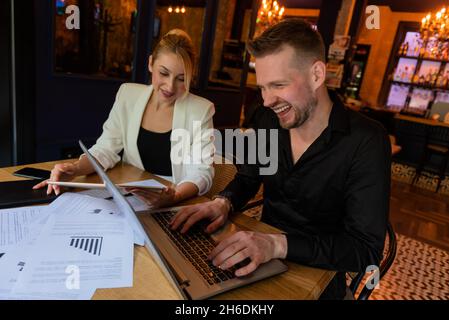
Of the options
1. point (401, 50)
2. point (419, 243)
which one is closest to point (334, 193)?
point (419, 243)

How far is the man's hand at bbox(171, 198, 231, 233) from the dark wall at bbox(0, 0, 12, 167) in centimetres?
235

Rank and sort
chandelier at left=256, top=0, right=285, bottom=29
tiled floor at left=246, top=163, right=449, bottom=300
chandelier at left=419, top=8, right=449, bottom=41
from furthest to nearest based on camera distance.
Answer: chandelier at left=256, top=0, right=285, bottom=29
chandelier at left=419, top=8, right=449, bottom=41
tiled floor at left=246, top=163, right=449, bottom=300

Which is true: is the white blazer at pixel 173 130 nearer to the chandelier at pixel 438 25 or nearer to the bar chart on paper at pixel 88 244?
the bar chart on paper at pixel 88 244

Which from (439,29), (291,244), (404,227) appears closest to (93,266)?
(291,244)

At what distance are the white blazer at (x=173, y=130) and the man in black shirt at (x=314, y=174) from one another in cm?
34

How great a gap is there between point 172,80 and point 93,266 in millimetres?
1029

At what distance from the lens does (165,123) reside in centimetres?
160

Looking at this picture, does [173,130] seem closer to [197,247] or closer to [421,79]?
[197,247]

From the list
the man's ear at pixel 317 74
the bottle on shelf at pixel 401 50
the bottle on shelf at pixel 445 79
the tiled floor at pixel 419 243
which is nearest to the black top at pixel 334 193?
the man's ear at pixel 317 74

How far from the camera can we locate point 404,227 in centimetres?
337

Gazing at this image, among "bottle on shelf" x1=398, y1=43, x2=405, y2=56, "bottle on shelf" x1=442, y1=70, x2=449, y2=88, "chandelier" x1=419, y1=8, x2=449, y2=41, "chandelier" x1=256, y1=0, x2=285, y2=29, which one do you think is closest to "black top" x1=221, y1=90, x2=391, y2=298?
"chandelier" x1=419, y1=8, x2=449, y2=41

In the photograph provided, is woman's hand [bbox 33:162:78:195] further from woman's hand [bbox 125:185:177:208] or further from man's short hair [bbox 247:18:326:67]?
man's short hair [bbox 247:18:326:67]

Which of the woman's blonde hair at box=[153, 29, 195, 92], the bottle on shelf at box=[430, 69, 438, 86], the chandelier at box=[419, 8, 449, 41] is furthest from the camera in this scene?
the bottle on shelf at box=[430, 69, 438, 86]

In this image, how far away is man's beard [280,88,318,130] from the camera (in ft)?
3.63
